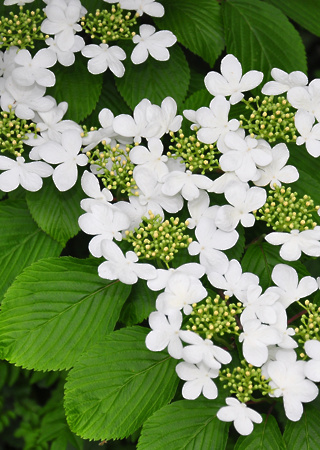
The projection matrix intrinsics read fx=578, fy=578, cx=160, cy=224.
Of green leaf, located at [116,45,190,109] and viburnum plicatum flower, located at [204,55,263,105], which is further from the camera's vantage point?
green leaf, located at [116,45,190,109]

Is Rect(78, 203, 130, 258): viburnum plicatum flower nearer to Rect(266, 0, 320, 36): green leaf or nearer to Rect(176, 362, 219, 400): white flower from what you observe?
Rect(176, 362, 219, 400): white flower

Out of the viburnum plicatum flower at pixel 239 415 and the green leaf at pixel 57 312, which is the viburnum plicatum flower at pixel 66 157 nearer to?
the green leaf at pixel 57 312

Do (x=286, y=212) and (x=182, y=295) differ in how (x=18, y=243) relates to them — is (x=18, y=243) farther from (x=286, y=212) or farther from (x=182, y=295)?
(x=286, y=212)

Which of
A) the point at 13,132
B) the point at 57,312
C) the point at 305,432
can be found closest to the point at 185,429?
the point at 305,432

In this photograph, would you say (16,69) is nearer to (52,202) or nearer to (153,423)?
(52,202)

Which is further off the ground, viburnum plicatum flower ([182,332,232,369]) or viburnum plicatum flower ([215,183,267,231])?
viburnum plicatum flower ([215,183,267,231])

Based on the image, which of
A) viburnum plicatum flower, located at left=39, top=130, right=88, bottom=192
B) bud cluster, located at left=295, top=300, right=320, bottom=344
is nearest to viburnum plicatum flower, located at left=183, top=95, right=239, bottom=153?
viburnum plicatum flower, located at left=39, top=130, right=88, bottom=192

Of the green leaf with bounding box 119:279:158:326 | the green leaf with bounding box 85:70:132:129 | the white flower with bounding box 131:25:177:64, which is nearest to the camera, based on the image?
the green leaf with bounding box 119:279:158:326
